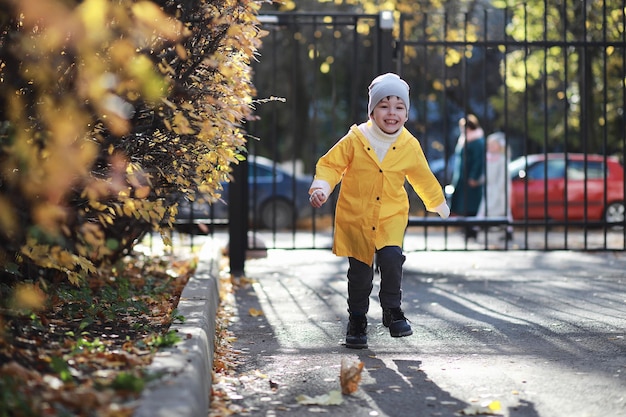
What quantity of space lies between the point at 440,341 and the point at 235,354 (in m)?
1.27

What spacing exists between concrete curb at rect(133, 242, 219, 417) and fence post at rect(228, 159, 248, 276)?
11.1ft

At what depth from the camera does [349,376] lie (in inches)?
203

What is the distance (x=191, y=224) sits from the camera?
10328 mm

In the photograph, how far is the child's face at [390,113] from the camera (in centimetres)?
660

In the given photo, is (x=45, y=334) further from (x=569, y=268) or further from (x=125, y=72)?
(x=569, y=268)

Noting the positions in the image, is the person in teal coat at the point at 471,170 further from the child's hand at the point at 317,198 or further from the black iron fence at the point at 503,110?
the child's hand at the point at 317,198

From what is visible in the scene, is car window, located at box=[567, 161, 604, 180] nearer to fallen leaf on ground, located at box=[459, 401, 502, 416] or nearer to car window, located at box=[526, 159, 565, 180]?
car window, located at box=[526, 159, 565, 180]

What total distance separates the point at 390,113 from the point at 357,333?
130 cm

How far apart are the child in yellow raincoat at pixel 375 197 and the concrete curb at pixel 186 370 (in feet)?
2.97

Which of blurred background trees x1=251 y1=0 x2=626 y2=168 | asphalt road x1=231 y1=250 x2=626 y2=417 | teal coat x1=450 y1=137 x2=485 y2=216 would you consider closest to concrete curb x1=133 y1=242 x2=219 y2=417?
asphalt road x1=231 y1=250 x2=626 y2=417

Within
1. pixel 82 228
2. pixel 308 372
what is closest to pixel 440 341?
pixel 308 372

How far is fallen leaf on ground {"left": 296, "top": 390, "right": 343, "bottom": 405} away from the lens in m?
4.98

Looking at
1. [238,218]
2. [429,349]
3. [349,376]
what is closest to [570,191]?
[238,218]

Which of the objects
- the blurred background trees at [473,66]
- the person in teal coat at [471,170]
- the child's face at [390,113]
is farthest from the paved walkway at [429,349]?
the person in teal coat at [471,170]
